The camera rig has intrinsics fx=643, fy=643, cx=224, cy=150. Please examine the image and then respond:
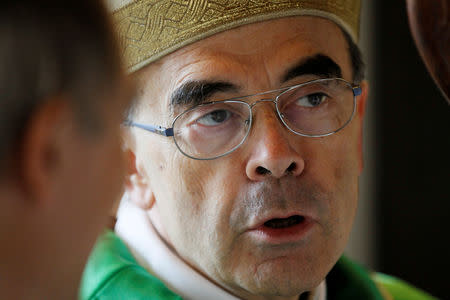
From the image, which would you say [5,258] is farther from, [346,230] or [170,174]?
[346,230]

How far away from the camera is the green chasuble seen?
1409mm

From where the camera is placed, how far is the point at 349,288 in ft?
5.63

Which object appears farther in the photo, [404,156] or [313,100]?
[404,156]

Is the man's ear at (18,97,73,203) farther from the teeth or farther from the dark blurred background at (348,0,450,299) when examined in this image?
the dark blurred background at (348,0,450,299)

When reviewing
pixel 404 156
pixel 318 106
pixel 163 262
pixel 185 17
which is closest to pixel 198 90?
pixel 185 17

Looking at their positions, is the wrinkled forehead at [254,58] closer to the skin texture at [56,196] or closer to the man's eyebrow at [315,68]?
the man's eyebrow at [315,68]

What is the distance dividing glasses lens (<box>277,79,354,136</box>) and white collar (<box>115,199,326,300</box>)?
41 cm

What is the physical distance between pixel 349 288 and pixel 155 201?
0.58 metres

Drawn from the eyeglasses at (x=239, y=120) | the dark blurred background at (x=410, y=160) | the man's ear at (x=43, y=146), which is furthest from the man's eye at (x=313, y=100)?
the dark blurred background at (x=410, y=160)

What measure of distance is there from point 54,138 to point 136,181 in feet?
2.89

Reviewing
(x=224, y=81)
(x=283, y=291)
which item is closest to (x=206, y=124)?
(x=224, y=81)

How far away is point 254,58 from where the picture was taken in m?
1.38

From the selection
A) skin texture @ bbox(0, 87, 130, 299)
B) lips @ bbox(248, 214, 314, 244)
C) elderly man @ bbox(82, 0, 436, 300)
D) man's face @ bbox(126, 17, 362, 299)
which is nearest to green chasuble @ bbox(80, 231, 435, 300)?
elderly man @ bbox(82, 0, 436, 300)

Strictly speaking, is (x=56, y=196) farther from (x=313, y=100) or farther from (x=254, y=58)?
(x=313, y=100)
